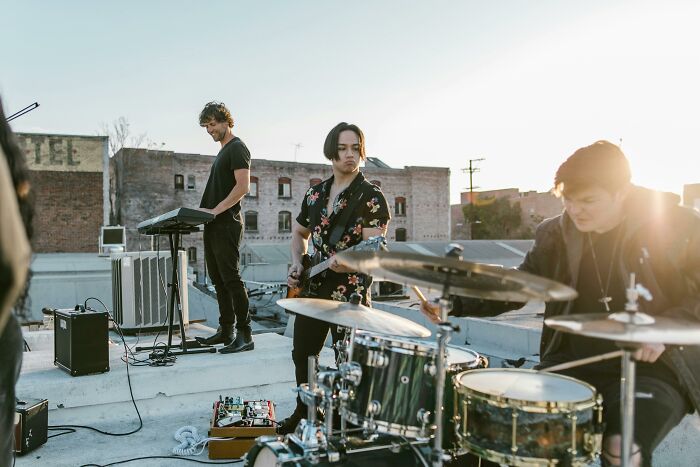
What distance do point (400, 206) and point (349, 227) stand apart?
39.4m

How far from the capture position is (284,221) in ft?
129

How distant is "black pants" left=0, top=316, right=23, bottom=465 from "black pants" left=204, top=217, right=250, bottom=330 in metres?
3.17

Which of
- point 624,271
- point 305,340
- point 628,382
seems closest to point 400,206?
point 305,340

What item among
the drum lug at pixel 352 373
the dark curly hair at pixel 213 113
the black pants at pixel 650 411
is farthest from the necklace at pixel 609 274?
the dark curly hair at pixel 213 113

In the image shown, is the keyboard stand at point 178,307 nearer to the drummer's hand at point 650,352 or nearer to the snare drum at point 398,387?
the snare drum at point 398,387

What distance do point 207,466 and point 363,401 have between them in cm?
168

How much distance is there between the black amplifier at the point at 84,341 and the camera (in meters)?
4.61

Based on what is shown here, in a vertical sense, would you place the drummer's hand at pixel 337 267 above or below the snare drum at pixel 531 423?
above

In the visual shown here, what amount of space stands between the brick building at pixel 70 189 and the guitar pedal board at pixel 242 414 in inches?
852

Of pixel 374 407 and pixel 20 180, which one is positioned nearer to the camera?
pixel 20 180

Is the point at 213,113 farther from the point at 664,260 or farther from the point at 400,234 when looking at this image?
the point at 400,234

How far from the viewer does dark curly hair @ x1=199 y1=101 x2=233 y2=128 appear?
5.15 meters

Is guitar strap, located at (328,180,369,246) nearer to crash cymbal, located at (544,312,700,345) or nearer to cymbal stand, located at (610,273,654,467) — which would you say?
crash cymbal, located at (544,312,700,345)

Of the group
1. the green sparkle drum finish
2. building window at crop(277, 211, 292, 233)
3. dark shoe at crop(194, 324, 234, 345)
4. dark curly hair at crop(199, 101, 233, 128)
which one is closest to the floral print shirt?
the green sparkle drum finish
